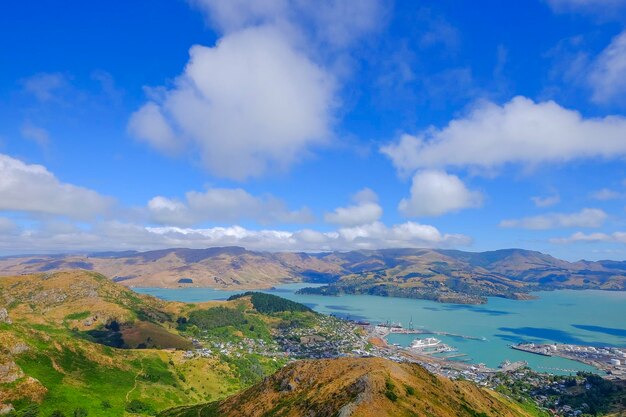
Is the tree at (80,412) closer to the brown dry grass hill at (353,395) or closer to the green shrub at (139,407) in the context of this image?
the green shrub at (139,407)

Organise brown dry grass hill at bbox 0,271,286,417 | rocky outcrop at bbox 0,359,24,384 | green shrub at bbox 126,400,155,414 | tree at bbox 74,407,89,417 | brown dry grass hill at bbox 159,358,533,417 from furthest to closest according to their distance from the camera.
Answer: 1. green shrub at bbox 126,400,155,414
2. brown dry grass hill at bbox 0,271,286,417
3. tree at bbox 74,407,89,417
4. rocky outcrop at bbox 0,359,24,384
5. brown dry grass hill at bbox 159,358,533,417

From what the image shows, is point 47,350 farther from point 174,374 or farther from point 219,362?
point 219,362

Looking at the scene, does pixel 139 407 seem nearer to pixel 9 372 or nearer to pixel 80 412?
pixel 80 412

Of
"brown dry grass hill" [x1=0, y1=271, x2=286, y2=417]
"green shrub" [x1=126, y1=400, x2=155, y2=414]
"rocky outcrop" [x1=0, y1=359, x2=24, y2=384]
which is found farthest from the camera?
"green shrub" [x1=126, y1=400, x2=155, y2=414]

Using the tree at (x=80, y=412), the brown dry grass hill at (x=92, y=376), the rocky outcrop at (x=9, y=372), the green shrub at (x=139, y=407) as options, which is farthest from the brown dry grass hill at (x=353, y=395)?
the rocky outcrop at (x=9, y=372)

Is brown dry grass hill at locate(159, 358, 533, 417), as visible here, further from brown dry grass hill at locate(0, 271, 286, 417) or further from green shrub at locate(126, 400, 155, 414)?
brown dry grass hill at locate(0, 271, 286, 417)

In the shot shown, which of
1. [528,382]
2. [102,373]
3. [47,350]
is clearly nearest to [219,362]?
[102,373]

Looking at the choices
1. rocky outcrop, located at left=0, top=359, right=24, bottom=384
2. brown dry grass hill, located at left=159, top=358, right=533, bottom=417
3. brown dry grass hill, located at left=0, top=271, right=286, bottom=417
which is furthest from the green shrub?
rocky outcrop, located at left=0, top=359, right=24, bottom=384

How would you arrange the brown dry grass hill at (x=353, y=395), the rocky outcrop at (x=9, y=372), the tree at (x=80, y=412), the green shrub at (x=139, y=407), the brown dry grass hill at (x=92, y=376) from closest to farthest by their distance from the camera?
1. the brown dry grass hill at (x=353, y=395)
2. the rocky outcrop at (x=9, y=372)
3. the tree at (x=80, y=412)
4. the brown dry grass hill at (x=92, y=376)
5. the green shrub at (x=139, y=407)

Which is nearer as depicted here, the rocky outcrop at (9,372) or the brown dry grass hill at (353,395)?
the brown dry grass hill at (353,395)
